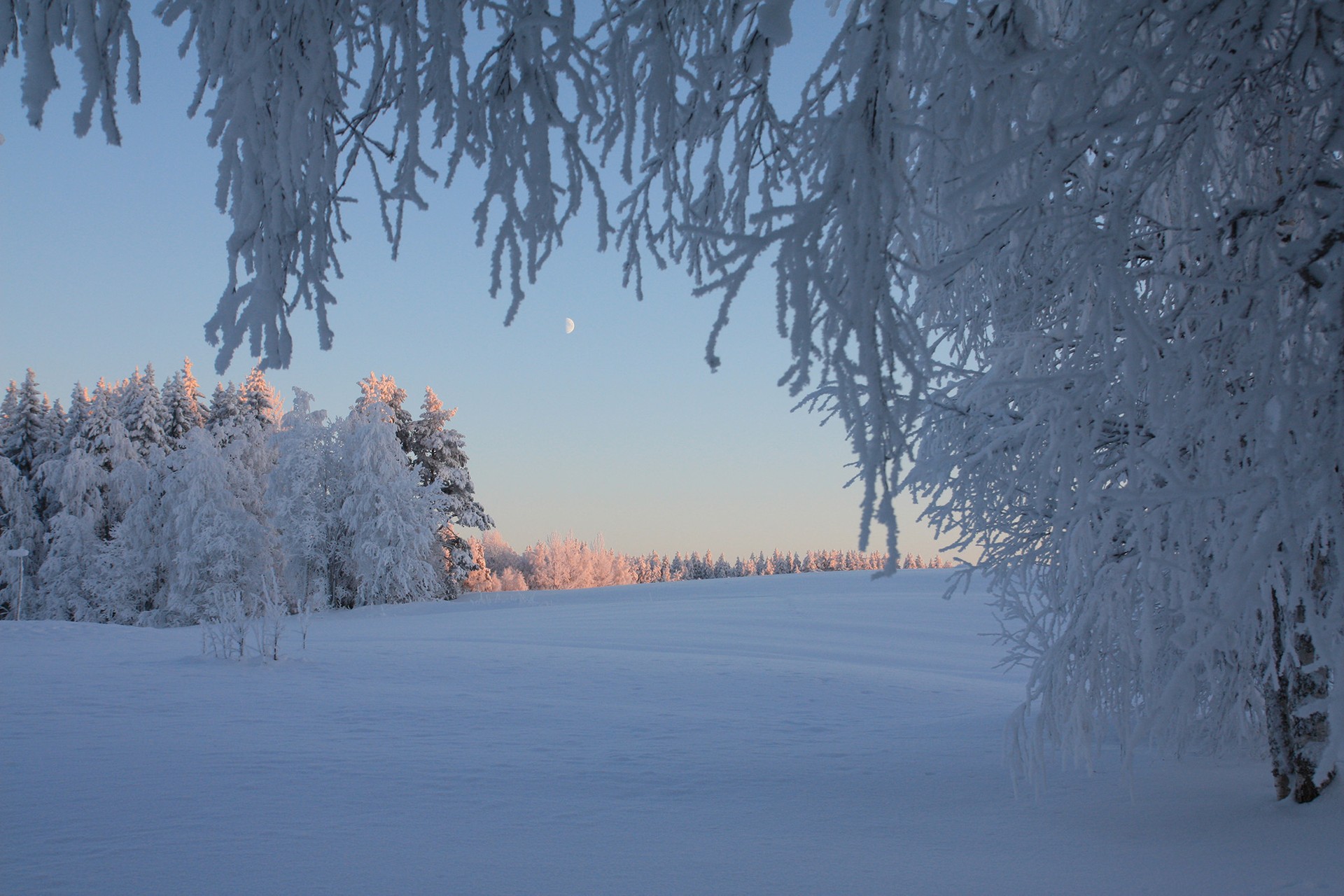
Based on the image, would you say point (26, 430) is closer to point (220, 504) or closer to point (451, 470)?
point (220, 504)

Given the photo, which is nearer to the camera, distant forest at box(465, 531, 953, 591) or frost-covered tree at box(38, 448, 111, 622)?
frost-covered tree at box(38, 448, 111, 622)

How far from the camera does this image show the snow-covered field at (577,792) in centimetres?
358

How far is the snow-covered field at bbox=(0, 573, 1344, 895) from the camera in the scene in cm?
358

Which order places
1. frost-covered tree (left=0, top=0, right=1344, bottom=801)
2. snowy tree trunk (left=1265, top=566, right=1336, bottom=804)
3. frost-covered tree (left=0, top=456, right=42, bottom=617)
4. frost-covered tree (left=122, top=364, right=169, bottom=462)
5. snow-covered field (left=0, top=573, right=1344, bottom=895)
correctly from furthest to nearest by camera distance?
frost-covered tree (left=122, top=364, right=169, bottom=462) → frost-covered tree (left=0, top=456, right=42, bottom=617) → snowy tree trunk (left=1265, top=566, right=1336, bottom=804) → snow-covered field (left=0, top=573, right=1344, bottom=895) → frost-covered tree (left=0, top=0, right=1344, bottom=801)

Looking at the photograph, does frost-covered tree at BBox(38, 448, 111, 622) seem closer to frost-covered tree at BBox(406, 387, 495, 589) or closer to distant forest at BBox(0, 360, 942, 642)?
A: distant forest at BBox(0, 360, 942, 642)

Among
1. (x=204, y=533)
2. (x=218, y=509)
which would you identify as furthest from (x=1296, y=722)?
(x=218, y=509)

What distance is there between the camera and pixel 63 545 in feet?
88.5

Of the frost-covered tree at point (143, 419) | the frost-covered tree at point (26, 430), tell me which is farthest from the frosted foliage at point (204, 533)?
the frost-covered tree at point (26, 430)

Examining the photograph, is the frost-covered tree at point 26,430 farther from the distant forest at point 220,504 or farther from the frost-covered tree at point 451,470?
the frost-covered tree at point 451,470

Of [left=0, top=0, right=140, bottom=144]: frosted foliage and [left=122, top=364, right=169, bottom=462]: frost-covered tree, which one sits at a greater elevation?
[left=122, top=364, right=169, bottom=462]: frost-covered tree

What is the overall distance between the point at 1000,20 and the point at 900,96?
62 centimetres

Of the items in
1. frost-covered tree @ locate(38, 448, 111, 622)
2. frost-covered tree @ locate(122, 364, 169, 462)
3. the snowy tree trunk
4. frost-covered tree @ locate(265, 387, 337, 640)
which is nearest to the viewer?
the snowy tree trunk

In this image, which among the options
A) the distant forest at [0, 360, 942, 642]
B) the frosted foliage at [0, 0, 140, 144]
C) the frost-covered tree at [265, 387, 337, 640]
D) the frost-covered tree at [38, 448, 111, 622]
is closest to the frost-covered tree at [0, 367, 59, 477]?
the distant forest at [0, 360, 942, 642]

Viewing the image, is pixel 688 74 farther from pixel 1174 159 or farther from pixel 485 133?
pixel 1174 159
